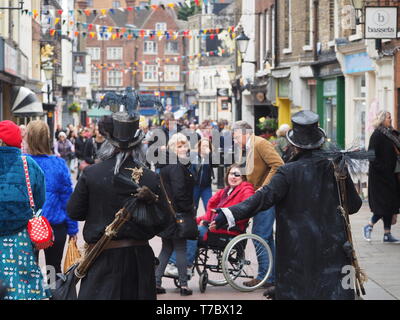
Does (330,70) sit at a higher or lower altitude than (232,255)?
higher

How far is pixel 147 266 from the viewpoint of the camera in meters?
6.28

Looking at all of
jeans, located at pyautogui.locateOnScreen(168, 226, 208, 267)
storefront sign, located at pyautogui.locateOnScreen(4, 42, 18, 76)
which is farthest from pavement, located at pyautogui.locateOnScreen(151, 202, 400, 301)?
storefront sign, located at pyautogui.locateOnScreen(4, 42, 18, 76)

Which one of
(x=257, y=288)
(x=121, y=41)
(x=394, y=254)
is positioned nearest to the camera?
(x=257, y=288)

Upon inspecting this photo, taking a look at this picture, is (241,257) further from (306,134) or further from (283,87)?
(283,87)


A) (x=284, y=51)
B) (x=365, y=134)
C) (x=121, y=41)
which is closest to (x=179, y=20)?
(x=121, y=41)

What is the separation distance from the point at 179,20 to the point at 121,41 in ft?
23.7

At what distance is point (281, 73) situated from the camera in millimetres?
31516

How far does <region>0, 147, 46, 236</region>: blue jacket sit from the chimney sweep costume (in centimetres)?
112

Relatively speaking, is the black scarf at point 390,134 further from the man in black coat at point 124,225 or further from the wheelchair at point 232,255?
the man in black coat at point 124,225

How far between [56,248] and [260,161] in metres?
2.70

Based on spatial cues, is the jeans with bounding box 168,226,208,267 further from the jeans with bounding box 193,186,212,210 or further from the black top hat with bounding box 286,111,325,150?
the black top hat with bounding box 286,111,325,150

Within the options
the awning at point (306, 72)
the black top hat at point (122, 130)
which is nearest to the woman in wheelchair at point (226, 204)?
the black top hat at point (122, 130)

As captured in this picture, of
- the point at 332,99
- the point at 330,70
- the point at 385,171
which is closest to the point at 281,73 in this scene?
the point at 332,99
